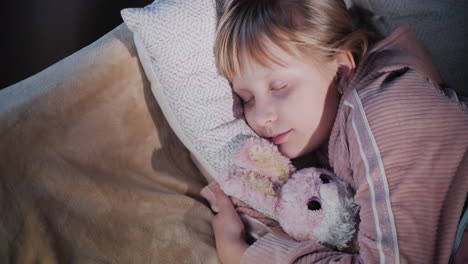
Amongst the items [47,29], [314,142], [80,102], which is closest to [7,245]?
[80,102]

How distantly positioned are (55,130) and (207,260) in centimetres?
45

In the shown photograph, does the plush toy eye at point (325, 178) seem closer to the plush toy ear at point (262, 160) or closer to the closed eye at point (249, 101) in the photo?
the plush toy ear at point (262, 160)

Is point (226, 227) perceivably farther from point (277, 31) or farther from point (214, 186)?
point (277, 31)

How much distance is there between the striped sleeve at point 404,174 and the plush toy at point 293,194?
0.04m

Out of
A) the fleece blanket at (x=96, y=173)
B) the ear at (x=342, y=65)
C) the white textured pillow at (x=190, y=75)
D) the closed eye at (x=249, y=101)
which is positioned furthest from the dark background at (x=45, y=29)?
the ear at (x=342, y=65)

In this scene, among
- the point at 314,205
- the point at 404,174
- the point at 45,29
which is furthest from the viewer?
the point at 45,29

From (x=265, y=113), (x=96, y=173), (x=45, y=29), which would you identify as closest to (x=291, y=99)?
(x=265, y=113)

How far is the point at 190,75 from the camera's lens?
1015mm

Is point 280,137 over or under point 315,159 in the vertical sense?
over

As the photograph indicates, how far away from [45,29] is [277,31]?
126cm

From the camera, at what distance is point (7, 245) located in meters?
0.80

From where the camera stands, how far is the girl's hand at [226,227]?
91 centimetres

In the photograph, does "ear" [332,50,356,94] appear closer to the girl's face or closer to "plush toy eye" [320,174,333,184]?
the girl's face

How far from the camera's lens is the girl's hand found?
91 cm
